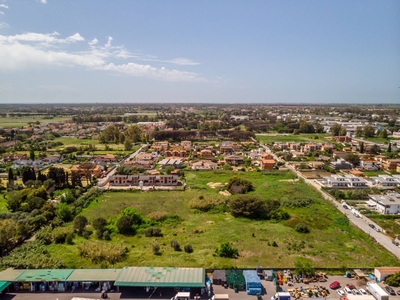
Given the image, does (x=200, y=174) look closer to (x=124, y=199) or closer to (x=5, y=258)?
(x=124, y=199)

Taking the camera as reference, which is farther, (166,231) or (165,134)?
(165,134)

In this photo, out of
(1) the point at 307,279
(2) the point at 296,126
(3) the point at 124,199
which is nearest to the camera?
(1) the point at 307,279

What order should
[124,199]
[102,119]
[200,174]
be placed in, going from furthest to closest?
1. [102,119]
2. [200,174]
3. [124,199]

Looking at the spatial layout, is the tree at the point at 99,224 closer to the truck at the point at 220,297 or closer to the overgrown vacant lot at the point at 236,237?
the overgrown vacant lot at the point at 236,237

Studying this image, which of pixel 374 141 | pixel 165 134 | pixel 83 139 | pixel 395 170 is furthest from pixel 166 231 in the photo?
pixel 374 141

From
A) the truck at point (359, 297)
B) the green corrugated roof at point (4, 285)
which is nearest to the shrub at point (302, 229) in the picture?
the truck at point (359, 297)

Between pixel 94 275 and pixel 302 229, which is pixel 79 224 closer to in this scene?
pixel 94 275
